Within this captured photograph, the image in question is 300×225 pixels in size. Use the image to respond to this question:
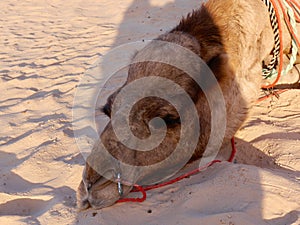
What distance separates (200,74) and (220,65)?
0.27m

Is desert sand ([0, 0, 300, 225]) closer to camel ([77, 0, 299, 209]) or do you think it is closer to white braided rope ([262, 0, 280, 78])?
camel ([77, 0, 299, 209])

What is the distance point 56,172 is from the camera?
11.6 ft

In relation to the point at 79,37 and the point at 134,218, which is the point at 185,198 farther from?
the point at 79,37

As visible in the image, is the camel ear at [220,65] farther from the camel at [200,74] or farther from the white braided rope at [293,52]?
the white braided rope at [293,52]

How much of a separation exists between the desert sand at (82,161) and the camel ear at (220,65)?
67 centimetres

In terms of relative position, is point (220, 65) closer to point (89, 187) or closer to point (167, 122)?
point (167, 122)

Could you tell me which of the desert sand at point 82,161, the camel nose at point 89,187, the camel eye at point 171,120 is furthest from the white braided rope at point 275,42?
the camel nose at point 89,187

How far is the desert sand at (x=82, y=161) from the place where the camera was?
2657mm

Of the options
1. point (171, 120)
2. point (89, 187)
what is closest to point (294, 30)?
point (171, 120)

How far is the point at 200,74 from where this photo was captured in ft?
9.03

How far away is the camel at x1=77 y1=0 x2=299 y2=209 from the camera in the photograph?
249cm

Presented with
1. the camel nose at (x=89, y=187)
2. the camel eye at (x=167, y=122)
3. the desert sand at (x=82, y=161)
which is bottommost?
the desert sand at (x=82, y=161)

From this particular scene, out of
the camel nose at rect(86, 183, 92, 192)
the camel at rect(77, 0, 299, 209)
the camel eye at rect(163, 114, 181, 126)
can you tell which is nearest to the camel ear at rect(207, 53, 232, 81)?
the camel at rect(77, 0, 299, 209)

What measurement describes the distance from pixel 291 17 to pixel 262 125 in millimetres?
994
